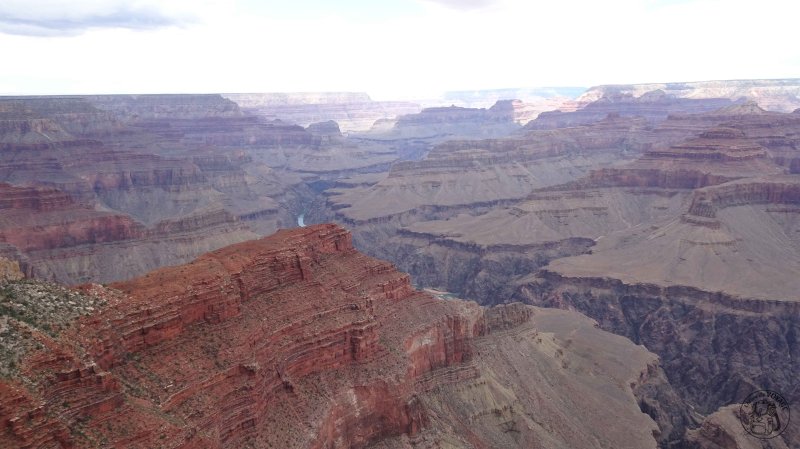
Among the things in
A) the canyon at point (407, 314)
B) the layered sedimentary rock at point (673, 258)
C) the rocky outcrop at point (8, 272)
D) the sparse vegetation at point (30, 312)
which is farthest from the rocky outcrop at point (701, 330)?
the rocky outcrop at point (8, 272)

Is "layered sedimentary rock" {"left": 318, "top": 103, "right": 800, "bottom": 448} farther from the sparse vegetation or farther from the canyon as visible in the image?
the sparse vegetation

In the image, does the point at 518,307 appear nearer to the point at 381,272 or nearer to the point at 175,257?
the point at 381,272

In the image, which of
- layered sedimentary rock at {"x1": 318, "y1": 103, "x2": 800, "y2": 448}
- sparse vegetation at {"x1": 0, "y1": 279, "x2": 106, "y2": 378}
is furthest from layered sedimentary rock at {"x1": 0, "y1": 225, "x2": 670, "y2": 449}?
layered sedimentary rock at {"x1": 318, "y1": 103, "x2": 800, "y2": 448}

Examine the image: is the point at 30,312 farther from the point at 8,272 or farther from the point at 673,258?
the point at 673,258

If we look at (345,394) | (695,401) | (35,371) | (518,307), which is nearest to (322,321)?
(345,394)

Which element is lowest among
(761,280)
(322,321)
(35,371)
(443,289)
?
(443,289)
